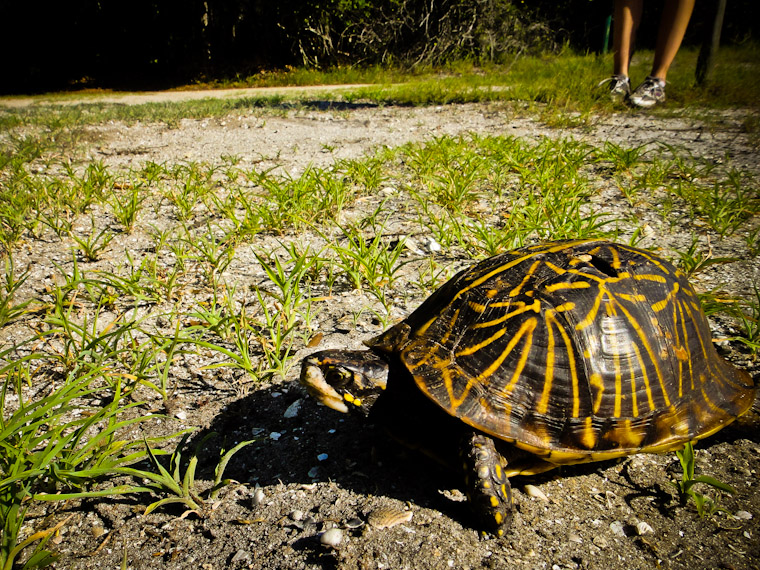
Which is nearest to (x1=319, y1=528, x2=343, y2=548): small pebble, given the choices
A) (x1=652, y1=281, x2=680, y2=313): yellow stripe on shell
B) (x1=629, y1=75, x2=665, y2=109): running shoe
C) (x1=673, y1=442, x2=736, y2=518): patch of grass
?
(x1=673, y1=442, x2=736, y2=518): patch of grass

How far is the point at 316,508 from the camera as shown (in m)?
1.47

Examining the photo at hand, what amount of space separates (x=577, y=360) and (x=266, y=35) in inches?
705

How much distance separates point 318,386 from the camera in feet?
4.87

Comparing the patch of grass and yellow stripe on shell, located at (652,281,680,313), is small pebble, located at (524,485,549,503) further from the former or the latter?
yellow stripe on shell, located at (652,281,680,313)

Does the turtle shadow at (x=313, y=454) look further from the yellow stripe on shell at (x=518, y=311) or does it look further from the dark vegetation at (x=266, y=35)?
the dark vegetation at (x=266, y=35)

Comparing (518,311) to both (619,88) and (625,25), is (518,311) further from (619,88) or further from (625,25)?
(625,25)

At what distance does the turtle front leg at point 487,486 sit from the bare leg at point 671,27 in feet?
20.3

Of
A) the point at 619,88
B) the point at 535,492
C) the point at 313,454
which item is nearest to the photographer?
the point at 535,492

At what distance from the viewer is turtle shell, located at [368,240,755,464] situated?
1.45m

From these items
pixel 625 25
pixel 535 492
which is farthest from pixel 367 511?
pixel 625 25

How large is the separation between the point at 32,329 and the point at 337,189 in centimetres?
208

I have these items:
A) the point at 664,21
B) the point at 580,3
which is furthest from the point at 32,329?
the point at 580,3

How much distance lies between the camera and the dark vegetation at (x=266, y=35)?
13.1 m

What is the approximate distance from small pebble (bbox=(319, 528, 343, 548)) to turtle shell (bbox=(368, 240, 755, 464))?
501 mm
